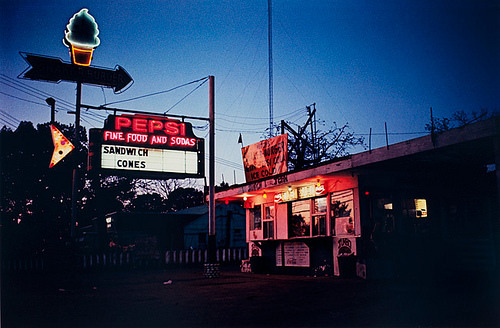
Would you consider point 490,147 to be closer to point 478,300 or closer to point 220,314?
point 478,300

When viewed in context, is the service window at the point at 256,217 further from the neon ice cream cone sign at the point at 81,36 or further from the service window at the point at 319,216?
the neon ice cream cone sign at the point at 81,36

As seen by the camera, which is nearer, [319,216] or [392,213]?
[392,213]

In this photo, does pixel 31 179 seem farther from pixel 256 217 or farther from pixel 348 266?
pixel 348 266

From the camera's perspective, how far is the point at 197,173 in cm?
2038

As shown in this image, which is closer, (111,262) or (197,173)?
(197,173)

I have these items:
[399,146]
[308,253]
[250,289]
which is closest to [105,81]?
[308,253]

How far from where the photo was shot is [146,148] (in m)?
19.7

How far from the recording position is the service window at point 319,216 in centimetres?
1739

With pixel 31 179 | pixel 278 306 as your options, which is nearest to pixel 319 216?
pixel 278 306

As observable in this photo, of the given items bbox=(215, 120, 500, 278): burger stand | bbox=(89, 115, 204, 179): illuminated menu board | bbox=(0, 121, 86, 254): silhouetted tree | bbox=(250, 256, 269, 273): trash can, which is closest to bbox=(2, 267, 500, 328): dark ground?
bbox=(215, 120, 500, 278): burger stand

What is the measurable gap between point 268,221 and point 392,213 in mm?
6623

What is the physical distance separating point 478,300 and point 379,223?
214 inches

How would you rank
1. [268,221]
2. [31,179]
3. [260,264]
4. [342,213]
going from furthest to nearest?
[31,179]
[268,221]
[260,264]
[342,213]

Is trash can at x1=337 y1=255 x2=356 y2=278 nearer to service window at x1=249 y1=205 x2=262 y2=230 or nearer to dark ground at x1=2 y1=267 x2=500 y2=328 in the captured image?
dark ground at x1=2 y1=267 x2=500 y2=328
